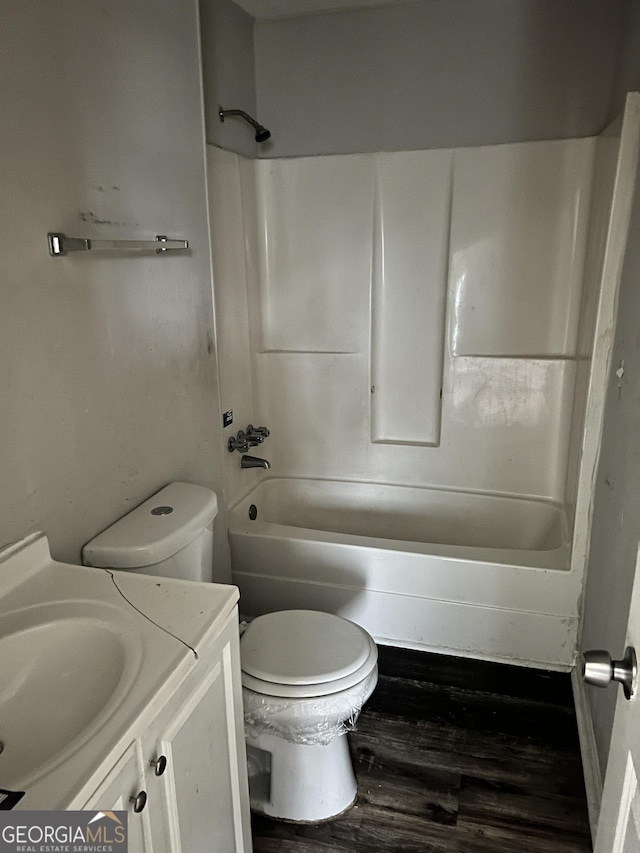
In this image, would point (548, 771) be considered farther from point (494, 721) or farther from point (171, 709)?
point (171, 709)

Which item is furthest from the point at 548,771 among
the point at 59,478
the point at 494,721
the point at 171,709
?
the point at 59,478

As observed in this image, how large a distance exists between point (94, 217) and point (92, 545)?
0.78 metres

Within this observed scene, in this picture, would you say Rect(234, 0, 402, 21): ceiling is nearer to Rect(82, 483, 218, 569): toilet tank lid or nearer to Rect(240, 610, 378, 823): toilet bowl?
Rect(82, 483, 218, 569): toilet tank lid

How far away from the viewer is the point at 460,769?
69.4 inches

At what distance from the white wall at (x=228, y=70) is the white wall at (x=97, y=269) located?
0.43 metres

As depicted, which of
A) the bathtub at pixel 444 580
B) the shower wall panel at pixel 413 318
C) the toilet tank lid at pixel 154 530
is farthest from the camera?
the shower wall panel at pixel 413 318

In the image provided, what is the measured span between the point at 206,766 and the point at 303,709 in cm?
40

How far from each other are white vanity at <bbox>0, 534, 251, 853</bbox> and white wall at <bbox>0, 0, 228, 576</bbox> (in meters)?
0.20

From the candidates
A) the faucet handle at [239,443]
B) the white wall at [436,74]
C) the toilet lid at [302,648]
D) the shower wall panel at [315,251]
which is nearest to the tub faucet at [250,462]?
the faucet handle at [239,443]

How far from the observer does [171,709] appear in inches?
39.7

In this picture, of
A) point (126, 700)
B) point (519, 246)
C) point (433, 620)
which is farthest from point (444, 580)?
point (126, 700)

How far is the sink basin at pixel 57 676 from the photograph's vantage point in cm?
93

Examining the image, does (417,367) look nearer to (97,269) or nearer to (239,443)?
(239,443)

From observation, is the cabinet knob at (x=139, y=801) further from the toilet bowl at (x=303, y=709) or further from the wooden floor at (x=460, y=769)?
the wooden floor at (x=460, y=769)
